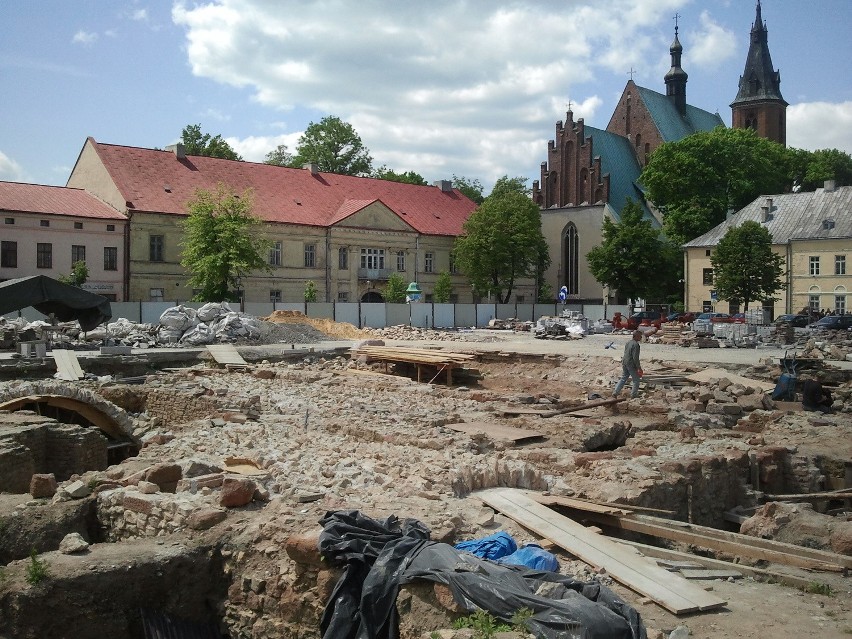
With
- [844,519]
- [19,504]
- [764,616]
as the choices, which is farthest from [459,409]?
[764,616]

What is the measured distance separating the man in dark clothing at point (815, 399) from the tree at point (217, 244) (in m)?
31.6

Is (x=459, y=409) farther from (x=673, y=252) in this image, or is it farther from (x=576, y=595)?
(x=673, y=252)

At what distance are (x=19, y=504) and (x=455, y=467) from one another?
4957 mm

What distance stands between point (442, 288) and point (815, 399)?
39463 millimetres

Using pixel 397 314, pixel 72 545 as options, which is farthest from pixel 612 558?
pixel 397 314

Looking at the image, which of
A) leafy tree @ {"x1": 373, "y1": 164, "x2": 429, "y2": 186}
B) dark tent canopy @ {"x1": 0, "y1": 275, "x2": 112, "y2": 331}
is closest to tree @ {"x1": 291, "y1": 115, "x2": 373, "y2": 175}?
leafy tree @ {"x1": 373, "y1": 164, "x2": 429, "y2": 186}

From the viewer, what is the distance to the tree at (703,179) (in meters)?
58.5

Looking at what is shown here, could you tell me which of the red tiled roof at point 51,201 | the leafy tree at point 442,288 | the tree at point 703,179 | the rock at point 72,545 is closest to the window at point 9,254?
the red tiled roof at point 51,201

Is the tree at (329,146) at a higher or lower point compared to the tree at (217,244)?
higher

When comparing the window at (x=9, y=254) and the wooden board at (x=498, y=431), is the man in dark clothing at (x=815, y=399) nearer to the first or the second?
the wooden board at (x=498, y=431)

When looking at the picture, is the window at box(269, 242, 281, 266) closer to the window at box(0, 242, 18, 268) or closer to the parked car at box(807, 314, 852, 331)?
the window at box(0, 242, 18, 268)

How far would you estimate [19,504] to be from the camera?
8.18m

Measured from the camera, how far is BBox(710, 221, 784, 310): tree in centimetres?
4694

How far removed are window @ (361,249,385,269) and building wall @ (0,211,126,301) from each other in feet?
53.7
